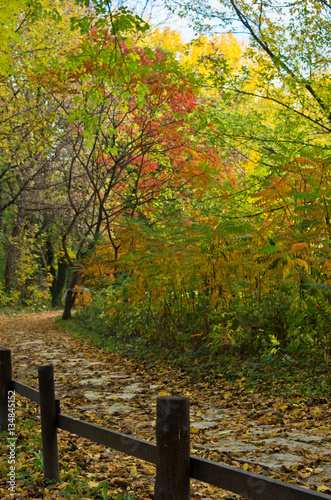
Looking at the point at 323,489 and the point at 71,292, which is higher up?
the point at 71,292

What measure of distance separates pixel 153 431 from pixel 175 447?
2.84 m

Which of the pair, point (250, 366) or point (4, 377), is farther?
point (250, 366)

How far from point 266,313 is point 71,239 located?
19.8 m

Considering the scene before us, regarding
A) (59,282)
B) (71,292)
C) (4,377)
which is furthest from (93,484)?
(59,282)

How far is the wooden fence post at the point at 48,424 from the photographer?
12.4 feet

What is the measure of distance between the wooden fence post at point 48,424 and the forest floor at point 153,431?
13 centimetres

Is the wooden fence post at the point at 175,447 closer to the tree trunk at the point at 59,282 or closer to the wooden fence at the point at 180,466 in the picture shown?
the wooden fence at the point at 180,466

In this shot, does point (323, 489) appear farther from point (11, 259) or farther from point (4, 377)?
point (11, 259)

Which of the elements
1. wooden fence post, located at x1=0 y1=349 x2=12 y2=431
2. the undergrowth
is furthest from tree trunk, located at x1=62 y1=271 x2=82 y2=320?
wooden fence post, located at x1=0 y1=349 x2=12 y2=431

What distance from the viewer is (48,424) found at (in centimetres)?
378

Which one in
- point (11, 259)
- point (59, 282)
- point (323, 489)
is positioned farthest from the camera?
point (59, 282)

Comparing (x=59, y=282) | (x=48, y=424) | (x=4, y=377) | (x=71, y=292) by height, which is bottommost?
(x=48, y=424)

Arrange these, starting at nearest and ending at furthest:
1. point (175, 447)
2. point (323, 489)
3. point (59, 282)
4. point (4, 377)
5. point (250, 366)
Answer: point (175, 447) < point (323, 489) < point (4, 377) < point (250, 366) < point (59, 282)

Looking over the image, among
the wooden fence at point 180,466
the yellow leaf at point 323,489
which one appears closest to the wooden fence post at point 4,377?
the wooden fence at point 180,466
